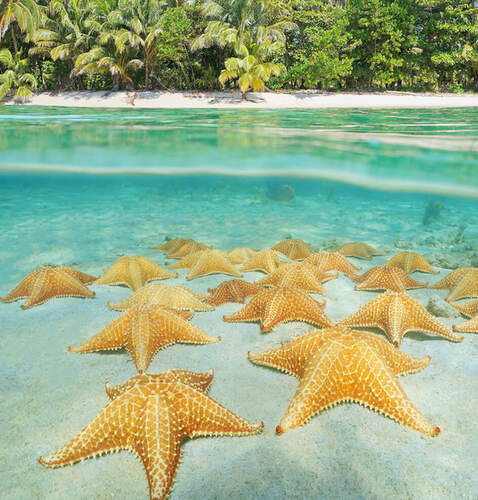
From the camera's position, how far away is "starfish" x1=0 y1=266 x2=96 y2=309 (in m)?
3.87

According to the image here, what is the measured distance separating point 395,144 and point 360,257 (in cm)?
945

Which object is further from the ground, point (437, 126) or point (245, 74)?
point (245, 74)

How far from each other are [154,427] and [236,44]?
26.1 m

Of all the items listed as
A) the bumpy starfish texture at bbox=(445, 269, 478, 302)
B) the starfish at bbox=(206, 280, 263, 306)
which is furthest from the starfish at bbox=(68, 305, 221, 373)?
the bumpy starfish texture at bbox=(445, 269, 478, 302)

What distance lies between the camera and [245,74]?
2242 cm

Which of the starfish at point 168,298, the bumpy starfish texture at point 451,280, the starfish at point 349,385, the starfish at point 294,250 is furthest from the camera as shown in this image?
the starfish at point 294,250

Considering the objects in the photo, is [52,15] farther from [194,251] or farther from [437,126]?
[194,251]

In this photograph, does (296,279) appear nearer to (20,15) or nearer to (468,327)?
(468,327)

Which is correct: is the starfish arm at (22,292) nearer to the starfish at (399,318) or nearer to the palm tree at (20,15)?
the starfish at (399,318)

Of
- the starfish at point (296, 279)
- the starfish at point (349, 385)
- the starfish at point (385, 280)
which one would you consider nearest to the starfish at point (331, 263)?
the starfish at point (385, 280)

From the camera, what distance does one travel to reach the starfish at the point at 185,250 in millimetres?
5781

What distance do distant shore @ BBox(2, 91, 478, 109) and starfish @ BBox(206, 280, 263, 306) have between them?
21.7 meters

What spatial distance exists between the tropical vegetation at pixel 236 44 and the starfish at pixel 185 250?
62.7 feet

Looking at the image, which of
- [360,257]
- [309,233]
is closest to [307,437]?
[360,257]
